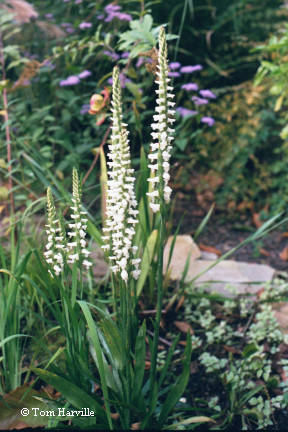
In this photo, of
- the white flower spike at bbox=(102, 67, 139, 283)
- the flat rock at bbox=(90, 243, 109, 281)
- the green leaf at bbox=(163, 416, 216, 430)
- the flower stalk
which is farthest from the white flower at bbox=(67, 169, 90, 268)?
the flat rock at bbox=(90, 243, 109, 281)

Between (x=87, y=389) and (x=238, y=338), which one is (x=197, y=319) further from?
(x=87, y=389)

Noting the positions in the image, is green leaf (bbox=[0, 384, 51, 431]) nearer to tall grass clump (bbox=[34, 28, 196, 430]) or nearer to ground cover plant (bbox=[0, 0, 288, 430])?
ground cover plant (bbox=[0, 0, 288, 430])

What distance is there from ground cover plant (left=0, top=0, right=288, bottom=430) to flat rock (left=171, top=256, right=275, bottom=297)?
0.41 feet

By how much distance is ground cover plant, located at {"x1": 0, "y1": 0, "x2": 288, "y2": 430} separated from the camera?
1354 mm

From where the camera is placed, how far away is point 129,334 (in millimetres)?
1683

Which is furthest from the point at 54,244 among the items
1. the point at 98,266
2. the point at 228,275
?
the point at 228,275

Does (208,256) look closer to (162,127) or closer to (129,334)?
(129,334)

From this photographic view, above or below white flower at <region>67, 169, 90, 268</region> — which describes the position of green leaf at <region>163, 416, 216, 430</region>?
below

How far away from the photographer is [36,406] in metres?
1.60

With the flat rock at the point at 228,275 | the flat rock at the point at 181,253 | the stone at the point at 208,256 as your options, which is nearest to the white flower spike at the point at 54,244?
the flat rock at the point at 228,275

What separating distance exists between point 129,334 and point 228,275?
4.65ft

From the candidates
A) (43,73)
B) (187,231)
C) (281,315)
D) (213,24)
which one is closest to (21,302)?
(281,315)

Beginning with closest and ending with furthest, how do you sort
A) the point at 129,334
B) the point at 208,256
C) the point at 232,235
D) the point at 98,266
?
the point at 129,334
the point at 98,266
the point at 208,256
the point at 232,235

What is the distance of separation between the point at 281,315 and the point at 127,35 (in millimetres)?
1661
